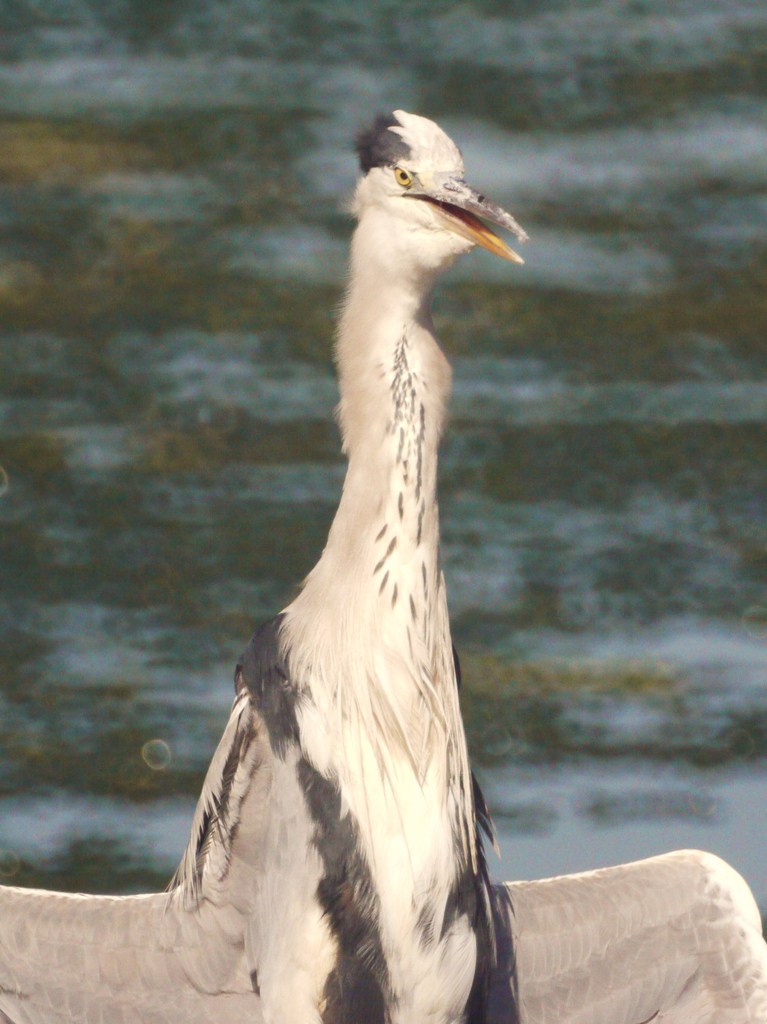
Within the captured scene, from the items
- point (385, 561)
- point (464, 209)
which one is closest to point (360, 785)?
point (385, 561)

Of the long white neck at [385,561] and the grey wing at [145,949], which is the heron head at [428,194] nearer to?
the long white neck at [385,561]

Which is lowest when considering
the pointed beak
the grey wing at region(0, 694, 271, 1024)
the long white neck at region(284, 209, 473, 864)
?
the grey wing at region(0, 694, 271, 1024)

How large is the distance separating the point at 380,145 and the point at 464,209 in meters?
0.22

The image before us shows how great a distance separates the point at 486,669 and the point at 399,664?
426 cm

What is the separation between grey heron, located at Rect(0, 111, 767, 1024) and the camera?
380 centimetres

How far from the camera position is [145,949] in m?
4.17

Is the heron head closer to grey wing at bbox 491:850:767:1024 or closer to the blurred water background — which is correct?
grey wing at bbox 491:850:767:1024

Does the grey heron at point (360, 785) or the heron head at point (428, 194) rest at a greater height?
the heron head at point (428, 194)

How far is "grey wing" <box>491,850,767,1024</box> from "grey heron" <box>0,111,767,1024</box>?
0.51ft

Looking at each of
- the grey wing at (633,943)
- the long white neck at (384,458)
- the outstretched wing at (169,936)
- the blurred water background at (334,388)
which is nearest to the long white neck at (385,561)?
the long white neck at (384,458)

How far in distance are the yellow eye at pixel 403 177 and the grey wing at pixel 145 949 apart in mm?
947

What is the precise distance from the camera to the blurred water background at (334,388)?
7602 millimetres

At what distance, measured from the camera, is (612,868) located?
4.39 metres

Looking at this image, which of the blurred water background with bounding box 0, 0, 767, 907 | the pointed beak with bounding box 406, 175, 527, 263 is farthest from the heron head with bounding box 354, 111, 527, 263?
the blurred water background with bounding box 0, 0, 767, 907
